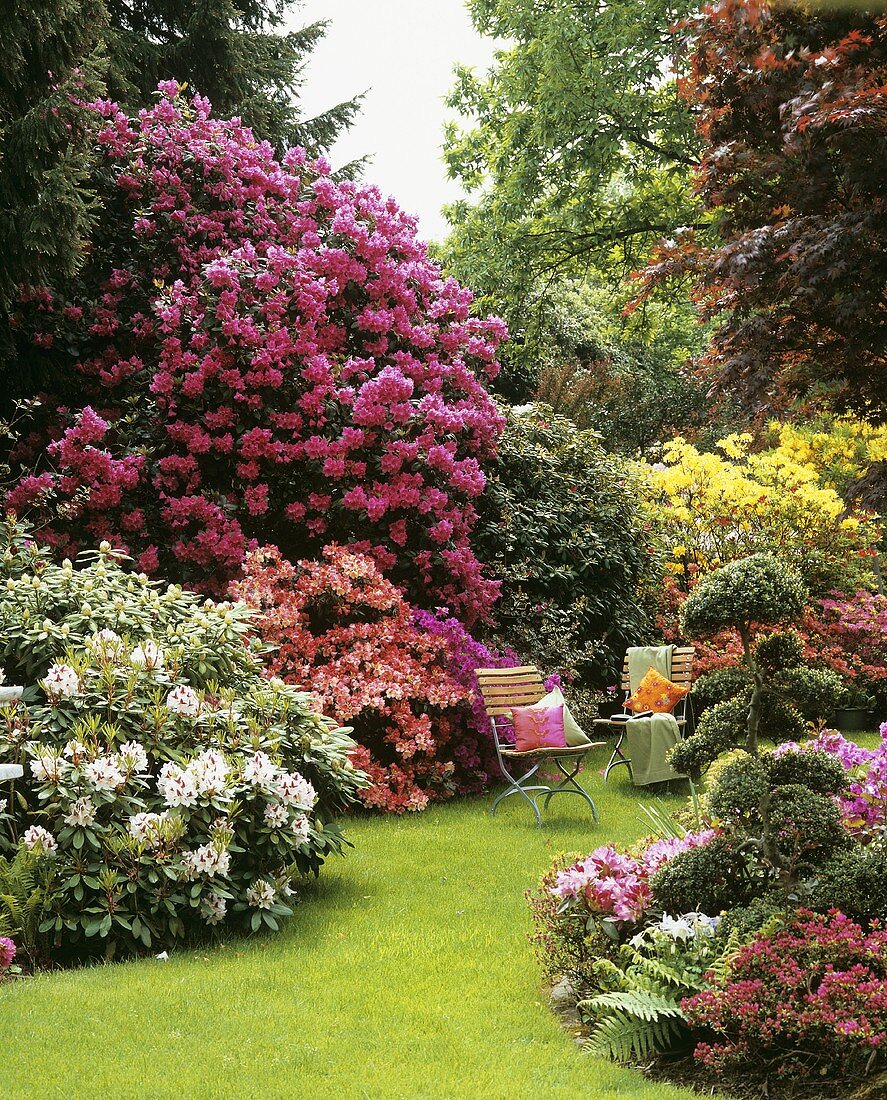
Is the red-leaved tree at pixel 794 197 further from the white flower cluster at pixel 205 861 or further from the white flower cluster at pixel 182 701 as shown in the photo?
the white flower cluster at pixel 205 861

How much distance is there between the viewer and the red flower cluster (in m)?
7.21

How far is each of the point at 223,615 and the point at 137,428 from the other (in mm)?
2823

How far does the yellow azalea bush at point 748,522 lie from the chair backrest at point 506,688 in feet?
12.7

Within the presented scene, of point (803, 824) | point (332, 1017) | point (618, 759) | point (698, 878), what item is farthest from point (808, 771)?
point (618, 759)

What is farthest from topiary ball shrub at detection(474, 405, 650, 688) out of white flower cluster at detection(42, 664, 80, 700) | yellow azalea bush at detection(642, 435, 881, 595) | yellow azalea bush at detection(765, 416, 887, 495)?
white flower cluster at detection(42, 664, 80, 700)

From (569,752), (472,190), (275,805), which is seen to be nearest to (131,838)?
(275,805)

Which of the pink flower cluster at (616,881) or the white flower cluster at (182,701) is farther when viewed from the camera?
the white flower cluster at (182,701)

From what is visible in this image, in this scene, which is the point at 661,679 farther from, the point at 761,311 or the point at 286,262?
the point at 286,262

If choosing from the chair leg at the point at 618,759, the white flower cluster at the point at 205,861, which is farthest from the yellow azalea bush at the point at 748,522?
the white flower cluster at the point at 205,861

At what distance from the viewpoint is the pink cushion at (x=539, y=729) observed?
7.00 m

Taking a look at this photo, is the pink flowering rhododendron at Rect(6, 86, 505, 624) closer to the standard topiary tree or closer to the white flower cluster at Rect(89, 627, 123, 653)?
the white flower cluster at Rect(89, 627, 123, 653)

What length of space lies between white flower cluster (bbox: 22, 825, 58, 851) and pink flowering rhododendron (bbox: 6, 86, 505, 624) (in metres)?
3.30

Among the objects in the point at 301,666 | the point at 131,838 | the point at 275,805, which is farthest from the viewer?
the point at 301,666

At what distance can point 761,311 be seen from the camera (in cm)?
671
